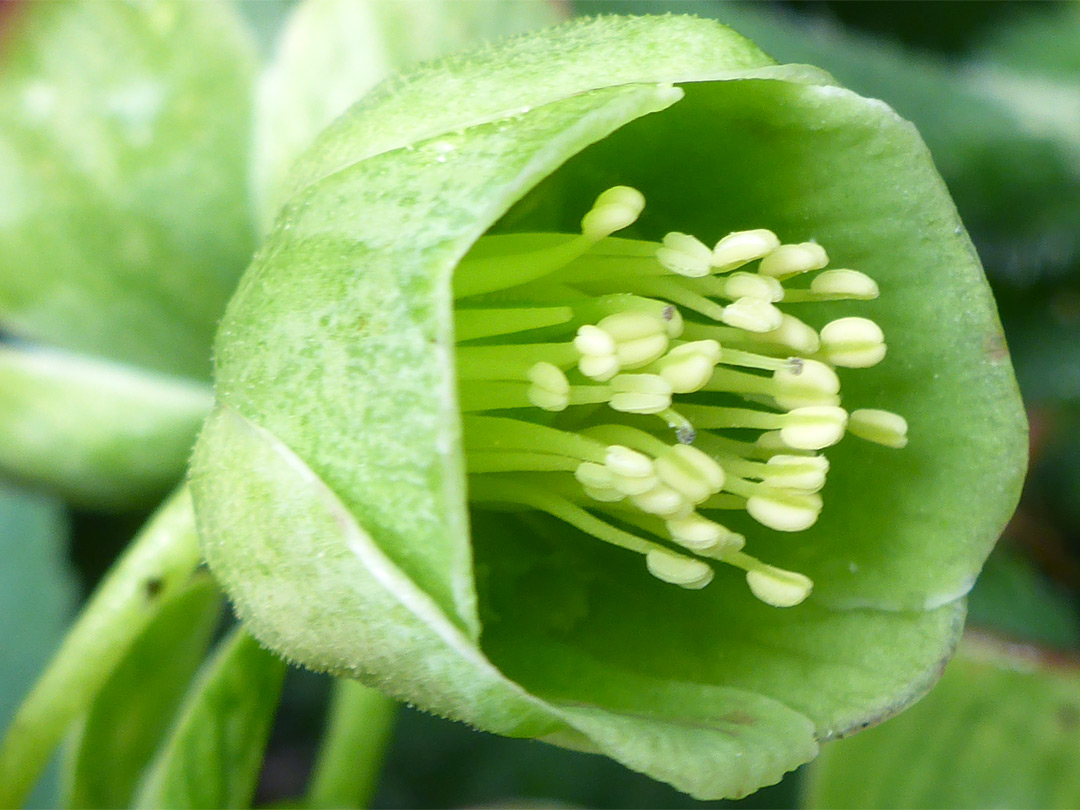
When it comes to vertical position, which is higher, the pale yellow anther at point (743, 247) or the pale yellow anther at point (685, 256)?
the pale yellow anther at point (743, 247)

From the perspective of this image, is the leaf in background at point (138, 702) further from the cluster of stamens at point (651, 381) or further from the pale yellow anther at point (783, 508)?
the pale yellow anther at point (783, 508)

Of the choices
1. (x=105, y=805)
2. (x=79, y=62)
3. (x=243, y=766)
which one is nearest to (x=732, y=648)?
(x=243, y=766)

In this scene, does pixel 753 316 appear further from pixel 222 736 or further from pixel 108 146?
pixel 108 146

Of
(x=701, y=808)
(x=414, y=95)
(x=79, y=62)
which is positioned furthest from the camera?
(x=701, y=808)

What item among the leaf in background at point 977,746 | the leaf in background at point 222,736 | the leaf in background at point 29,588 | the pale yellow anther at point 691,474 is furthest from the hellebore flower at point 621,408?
the leaf in background at point 29,588

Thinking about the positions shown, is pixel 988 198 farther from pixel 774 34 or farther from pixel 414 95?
pixel 414 95

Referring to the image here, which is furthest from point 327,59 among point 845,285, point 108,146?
point 845,285

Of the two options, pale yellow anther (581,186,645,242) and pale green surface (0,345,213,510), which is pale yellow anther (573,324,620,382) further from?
pale green surface (0,345,213,510)

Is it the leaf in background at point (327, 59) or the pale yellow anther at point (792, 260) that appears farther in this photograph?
the leaf in background at point (327, 59)
